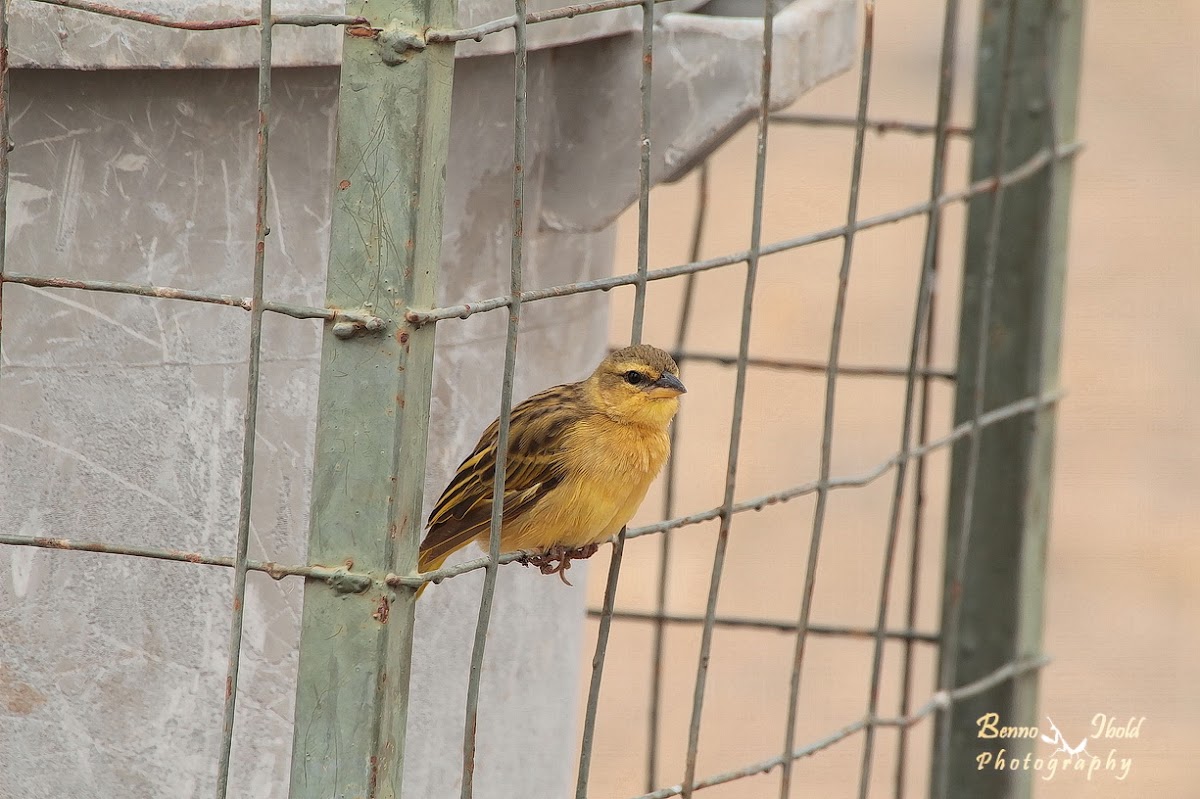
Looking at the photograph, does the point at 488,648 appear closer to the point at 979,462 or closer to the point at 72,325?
the point at 72,325

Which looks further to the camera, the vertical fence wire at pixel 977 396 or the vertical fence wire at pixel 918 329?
the vertical fence wire at pixel 977 396

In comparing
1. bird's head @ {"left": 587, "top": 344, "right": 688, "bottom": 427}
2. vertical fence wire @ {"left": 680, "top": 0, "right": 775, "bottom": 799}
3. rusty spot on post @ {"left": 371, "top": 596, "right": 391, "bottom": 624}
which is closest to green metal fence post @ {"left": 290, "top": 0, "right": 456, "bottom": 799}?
rusty spot on post @ {"left": 371, "top": 596, "right": 391, "bottom": 624}

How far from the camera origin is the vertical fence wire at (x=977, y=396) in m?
4.86

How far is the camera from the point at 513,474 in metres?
4.13

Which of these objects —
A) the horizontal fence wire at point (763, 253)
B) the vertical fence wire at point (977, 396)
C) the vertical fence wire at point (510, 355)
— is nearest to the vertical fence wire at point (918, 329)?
the horizontal fence wire at point (763, 253)

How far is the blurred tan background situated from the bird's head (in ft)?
14.7

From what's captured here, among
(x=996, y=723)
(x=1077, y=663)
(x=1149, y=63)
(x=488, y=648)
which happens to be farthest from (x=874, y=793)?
(x=1149, y=63)

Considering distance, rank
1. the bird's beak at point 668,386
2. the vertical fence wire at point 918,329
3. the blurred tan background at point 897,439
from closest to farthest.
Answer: the bird's beak at point 668,386
the vertical fence wire at point 918,329
the blurred tan background at point 897,439

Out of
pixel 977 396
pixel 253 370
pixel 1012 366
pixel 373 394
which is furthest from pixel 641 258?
pixel 1012 366

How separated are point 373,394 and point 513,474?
1.16 metres

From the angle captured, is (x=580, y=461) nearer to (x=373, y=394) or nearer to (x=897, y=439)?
(x=373, y=394)

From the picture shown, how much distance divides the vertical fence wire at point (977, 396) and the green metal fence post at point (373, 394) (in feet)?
7.09

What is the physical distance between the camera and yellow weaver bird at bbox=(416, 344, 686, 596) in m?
4.04

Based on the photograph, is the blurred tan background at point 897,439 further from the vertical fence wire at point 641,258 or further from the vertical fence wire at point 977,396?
the vertical fence wire at point 641,258
